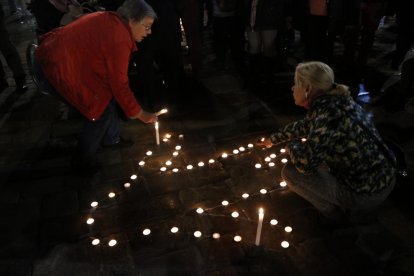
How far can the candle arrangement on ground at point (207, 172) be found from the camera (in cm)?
336

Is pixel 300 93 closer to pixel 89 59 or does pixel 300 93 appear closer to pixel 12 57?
pixel 89 59

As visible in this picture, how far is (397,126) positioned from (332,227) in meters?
2.25

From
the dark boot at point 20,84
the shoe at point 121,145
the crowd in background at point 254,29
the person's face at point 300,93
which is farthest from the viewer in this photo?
the dark boot at point 20,84

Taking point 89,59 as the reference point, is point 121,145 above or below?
→ below

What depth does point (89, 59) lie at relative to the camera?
11.5ft

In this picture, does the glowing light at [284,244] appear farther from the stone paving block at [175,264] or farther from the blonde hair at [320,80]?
the blonde hair at [320,80]

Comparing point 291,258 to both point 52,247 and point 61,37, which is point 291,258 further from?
point 61,37

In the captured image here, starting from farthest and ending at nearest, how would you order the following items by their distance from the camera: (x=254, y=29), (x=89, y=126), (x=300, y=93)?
1. (x=254, y=29)
2. (x=89, y=126)
3. (x=300, y=93)

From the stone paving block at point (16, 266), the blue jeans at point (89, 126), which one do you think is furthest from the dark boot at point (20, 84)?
the stone paving block at point (16, 266)

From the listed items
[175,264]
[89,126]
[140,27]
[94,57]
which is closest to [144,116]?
[89,126]

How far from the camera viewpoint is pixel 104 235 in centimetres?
338

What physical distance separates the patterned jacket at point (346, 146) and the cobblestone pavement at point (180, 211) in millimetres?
628

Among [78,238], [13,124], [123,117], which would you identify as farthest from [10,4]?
[78,238]

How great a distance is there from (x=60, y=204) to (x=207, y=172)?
1.57 m
